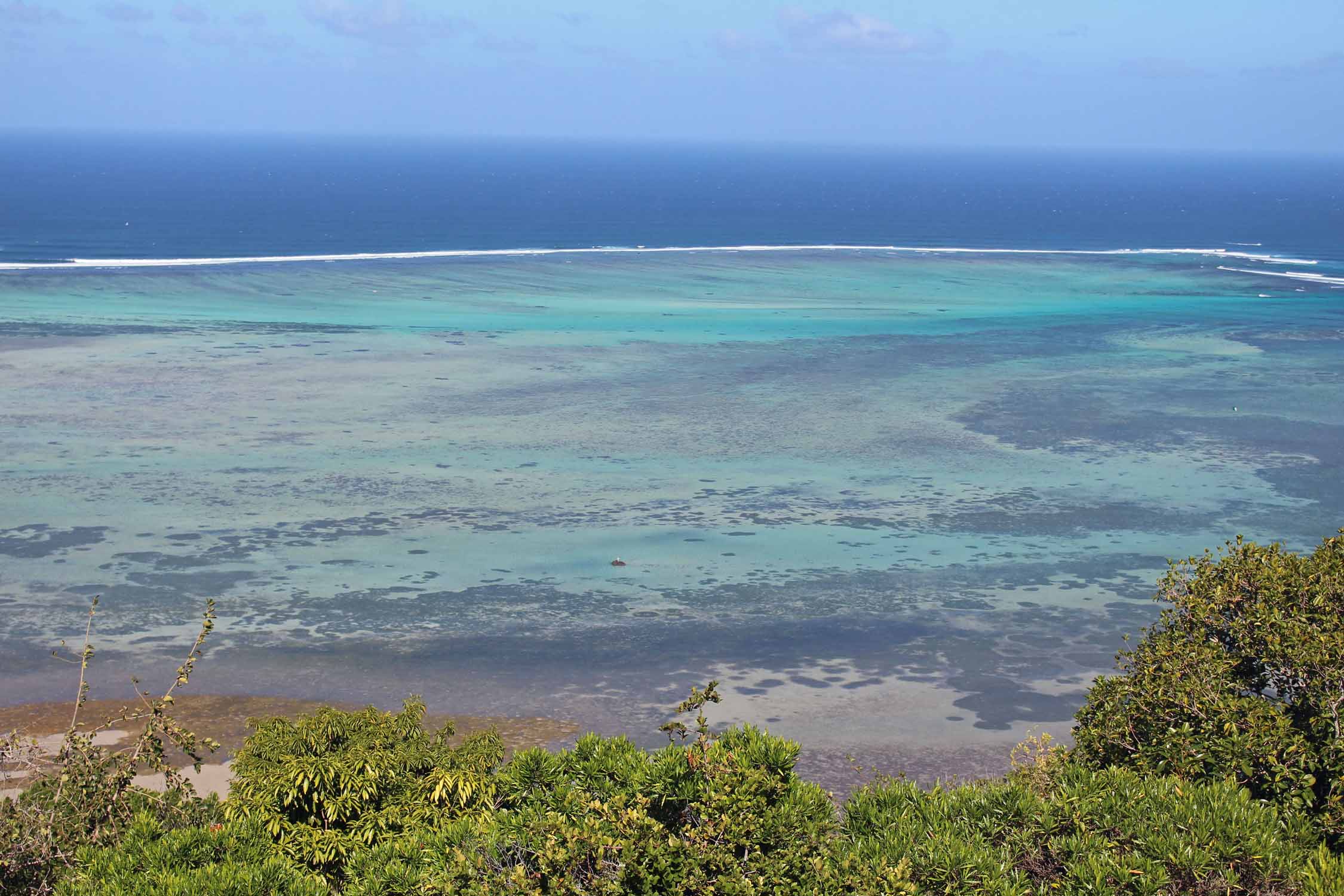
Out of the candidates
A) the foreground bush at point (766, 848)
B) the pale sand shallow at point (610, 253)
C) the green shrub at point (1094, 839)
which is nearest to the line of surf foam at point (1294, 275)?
the pale sand shallow at point (610, 253)

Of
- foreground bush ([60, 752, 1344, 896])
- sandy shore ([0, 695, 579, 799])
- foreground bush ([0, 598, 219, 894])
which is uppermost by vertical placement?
foreground bush ([60, 752, 1344, 896])

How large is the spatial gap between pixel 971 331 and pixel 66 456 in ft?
142

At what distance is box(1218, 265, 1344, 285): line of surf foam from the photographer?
94000mm

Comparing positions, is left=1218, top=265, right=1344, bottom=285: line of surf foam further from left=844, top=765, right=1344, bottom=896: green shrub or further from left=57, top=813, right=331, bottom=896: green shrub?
left=57, top=813, right=331, bottom=896: green shrub

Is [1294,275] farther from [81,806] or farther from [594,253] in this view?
[81,806]

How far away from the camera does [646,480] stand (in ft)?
131

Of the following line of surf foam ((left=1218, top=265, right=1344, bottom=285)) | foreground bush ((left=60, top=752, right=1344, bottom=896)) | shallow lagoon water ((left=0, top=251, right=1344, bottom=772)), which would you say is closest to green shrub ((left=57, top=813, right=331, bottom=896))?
foreground bush ((left=60, top=752, right=1344, bottom=896))

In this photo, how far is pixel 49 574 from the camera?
30750 mm

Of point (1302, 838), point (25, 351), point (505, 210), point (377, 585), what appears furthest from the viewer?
point (505, 210)

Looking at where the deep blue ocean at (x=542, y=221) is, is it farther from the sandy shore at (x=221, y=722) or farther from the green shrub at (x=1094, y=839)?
the green shrub at (x=1094, y=839)

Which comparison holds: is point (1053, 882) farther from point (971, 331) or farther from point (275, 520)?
point (971, 331)

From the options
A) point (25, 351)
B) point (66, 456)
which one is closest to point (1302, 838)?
point (66, 456)

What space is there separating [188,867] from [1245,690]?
36.0 ft

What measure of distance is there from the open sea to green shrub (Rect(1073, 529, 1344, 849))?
7241 mm
